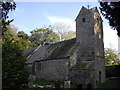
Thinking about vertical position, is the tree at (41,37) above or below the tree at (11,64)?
above

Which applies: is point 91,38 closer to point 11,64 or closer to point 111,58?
point 11,64

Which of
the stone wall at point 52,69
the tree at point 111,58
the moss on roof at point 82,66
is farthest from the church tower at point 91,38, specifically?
the tree at point 111,58

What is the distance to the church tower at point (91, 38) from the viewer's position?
91.3 feet

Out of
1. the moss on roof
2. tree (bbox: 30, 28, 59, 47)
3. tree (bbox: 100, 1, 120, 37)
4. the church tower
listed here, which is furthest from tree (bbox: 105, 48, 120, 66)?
tree (bbox: 100, 1, 120, 37)

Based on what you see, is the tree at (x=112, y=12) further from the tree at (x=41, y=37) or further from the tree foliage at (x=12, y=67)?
the tree at (x=41, y=37)

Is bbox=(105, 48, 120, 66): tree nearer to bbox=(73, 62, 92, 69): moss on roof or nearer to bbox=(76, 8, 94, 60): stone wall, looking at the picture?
bbox=(76, 8, 94, 60): stone wall

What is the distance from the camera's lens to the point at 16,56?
16.7 m

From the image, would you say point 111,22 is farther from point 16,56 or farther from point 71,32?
point 71,32

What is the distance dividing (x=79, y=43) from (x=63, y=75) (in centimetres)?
678

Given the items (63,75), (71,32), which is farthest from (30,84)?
(71,32)

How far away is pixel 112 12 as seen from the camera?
52.0 ft

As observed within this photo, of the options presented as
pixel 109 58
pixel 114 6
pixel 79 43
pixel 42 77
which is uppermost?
pixel 114 6

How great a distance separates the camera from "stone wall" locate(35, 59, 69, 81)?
2825 centimetres

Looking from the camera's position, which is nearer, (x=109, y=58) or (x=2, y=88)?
(x=2, y=88)
